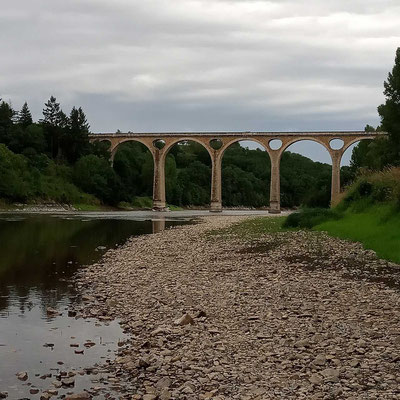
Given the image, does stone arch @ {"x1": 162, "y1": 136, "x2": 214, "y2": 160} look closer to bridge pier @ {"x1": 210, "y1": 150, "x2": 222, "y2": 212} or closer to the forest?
bridge pier @ {"x1": 210, "y1": 150, "x2": 222, "y2": 212}

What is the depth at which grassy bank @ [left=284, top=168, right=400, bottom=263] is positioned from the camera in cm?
2336

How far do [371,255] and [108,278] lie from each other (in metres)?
9.53

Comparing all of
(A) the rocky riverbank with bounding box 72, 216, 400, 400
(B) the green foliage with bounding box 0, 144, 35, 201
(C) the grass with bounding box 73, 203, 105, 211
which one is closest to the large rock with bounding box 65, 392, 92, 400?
(A) the rocky riverbank with bounding box 72, 216, 400, 400

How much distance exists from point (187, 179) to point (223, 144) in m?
41.3

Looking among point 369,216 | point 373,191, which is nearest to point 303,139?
point 373,191

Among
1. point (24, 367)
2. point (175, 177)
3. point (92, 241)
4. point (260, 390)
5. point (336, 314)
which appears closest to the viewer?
point (260, 390)

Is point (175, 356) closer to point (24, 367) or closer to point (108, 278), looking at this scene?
point (24, 367)

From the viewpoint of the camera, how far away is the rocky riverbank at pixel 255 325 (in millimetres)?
8398

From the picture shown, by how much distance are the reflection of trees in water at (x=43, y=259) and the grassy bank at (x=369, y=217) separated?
37.6 feet

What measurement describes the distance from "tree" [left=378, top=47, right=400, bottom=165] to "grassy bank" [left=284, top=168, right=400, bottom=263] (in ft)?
47.8

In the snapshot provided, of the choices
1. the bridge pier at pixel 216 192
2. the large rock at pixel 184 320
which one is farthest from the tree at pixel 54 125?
the large rock at pixel 184 320

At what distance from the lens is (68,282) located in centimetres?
1853

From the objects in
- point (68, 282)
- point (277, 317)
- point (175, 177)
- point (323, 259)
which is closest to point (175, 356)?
point (277, 317)

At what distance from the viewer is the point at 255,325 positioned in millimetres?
11594
